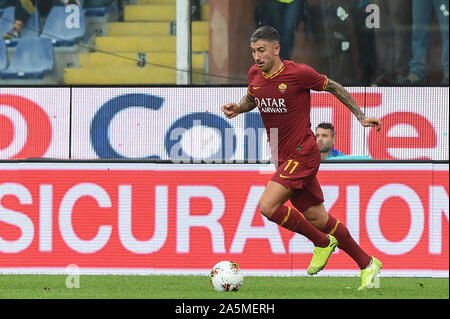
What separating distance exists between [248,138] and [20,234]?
12.6 feet

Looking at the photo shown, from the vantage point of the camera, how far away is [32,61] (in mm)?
12539

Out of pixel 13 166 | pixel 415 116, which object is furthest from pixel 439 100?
pixel 13 166

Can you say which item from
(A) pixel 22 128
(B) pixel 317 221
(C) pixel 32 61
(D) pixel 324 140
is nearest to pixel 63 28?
(C) pixel 32 61

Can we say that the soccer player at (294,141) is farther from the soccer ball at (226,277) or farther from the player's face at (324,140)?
the player's face at (324,140)

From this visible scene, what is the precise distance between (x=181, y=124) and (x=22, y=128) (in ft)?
6.25

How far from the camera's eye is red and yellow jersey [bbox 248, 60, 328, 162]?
723 centimetres

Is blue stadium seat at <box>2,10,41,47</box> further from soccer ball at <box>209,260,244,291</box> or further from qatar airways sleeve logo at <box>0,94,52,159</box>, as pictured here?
soccer ball at <box>209,260,244,291</box>

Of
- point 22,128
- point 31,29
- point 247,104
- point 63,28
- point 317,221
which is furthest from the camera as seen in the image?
point 31,29

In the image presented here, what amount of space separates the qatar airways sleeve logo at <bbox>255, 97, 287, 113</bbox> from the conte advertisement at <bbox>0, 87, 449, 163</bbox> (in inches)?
167

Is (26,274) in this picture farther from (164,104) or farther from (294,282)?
(164,104)

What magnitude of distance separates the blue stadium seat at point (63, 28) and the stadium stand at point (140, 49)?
0.24 m

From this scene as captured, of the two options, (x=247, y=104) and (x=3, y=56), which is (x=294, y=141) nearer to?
A: (x=247, y=104)

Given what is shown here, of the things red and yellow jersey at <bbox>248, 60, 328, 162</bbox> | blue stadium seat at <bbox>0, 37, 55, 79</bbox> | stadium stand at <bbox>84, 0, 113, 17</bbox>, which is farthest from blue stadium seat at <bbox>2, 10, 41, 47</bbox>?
red and yellow jersey at <bbox>248, 60, 328, 162</bbox>

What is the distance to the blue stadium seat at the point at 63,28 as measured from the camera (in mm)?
12500
